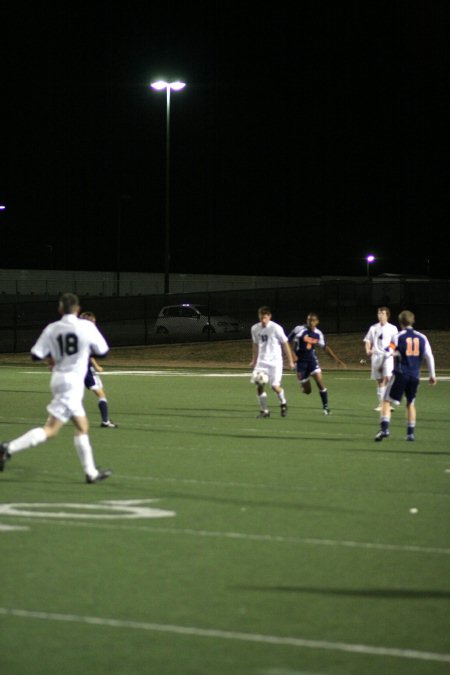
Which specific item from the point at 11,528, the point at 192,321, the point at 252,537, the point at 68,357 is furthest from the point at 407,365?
the point at 192,321

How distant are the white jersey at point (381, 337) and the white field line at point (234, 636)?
16.7m

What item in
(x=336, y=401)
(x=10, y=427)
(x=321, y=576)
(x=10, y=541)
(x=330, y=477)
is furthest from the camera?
(x=336, y=401)

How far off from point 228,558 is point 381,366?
14.2 m

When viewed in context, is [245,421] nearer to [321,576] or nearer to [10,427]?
[10,427]

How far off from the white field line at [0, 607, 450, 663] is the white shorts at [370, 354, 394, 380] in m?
15.3

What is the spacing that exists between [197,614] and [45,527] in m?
3.16

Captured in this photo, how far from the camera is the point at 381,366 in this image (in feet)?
73.2

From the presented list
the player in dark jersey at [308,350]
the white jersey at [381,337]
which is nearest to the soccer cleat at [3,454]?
the player in dark jersey at [308,350]

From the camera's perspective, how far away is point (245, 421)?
2055 cm

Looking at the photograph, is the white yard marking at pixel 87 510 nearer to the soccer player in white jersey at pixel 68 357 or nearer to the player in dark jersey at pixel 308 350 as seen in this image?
Result: the soccer player in white jersey at pixel 68 357

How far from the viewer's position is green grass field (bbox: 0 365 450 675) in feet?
20.2

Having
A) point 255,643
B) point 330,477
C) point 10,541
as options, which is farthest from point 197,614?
point 330,477

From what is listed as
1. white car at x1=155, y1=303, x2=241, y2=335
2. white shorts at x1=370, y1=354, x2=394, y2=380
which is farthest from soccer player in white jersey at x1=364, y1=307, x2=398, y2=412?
white car at x1=155, y1=303, x2=241, y2=335

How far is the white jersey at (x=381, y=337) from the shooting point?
912 inches
